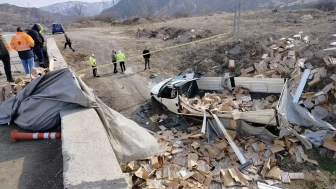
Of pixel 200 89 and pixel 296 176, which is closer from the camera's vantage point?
pixel 296 176

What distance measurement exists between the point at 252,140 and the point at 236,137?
448 mm

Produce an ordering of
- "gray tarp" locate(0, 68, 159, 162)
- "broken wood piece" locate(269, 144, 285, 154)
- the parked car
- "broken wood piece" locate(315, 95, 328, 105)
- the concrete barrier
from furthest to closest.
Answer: the parked car
"broken wood piece" locate(315, 95, 328, 105)
"broken wood piece" locate(269, 144, 285, 154)
"gray tarp" locate(0, 68, 159, 162)
the concrete barrier

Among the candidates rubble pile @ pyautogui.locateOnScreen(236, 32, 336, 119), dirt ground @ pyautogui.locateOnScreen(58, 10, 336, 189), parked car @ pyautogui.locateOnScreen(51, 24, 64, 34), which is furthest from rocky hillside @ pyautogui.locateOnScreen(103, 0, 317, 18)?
rubble pile @ pyautogui.locateOnScreen(236, 32, 336, 119)

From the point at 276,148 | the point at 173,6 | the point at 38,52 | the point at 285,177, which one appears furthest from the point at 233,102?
the point at 173,6

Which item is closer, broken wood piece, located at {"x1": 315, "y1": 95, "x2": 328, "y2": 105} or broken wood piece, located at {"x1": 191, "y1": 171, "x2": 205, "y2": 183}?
broken wood piece, located at {"x1": 191, "y1": 171, "x2": 205, "y2": 183}

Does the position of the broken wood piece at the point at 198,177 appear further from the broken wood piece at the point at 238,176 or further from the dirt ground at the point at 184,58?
the dirt ground at the point at 184,58

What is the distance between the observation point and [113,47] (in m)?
18.1

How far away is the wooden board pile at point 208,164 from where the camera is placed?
5992mm

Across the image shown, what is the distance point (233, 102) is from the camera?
839 cm

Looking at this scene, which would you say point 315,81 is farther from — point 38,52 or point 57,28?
point 57,28

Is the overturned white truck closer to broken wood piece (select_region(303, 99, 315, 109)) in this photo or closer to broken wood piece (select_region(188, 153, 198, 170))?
broken wood piece (select_region(303, 99, 315, 109))

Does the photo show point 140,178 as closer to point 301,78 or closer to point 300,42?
point 301,78

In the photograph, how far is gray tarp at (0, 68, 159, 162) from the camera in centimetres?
470

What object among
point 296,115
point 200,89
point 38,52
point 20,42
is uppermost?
point 20,42
